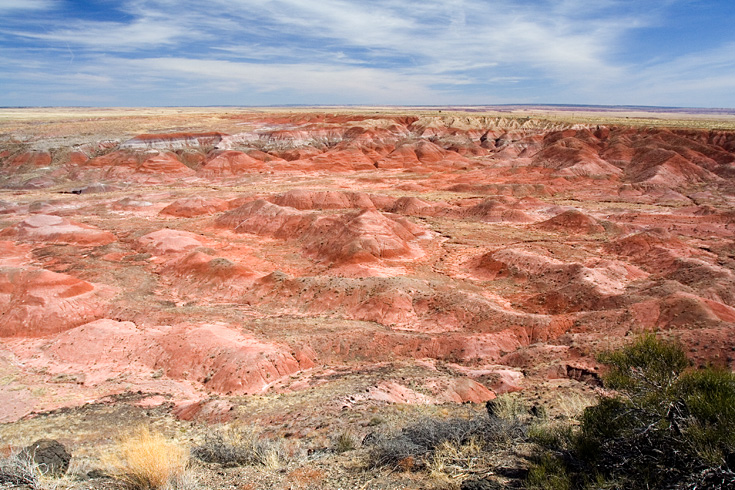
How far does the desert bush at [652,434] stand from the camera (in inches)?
204

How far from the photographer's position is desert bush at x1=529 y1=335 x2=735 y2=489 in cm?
519

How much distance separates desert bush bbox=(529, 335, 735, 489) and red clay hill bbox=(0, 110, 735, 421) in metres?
5.87

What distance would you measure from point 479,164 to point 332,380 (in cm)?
6881

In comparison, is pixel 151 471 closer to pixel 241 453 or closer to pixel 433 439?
pixel 241 453

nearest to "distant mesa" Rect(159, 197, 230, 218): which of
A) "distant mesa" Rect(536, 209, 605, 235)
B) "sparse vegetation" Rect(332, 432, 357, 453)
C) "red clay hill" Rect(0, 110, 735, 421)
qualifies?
"red clay hill" Rect(0, 110, 735, 421)

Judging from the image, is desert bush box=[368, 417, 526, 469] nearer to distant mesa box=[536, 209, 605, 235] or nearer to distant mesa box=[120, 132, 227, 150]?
distant mesa box=[536, 209, 605, 235]

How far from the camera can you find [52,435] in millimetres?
12508

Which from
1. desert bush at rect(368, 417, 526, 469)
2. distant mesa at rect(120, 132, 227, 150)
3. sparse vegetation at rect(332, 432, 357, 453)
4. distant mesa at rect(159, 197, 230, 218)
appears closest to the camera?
desert bush at rect(368, 417, 526, 469)

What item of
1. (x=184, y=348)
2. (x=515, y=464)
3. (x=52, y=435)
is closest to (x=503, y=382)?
(x=515, y=464)

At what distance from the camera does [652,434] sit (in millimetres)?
5938

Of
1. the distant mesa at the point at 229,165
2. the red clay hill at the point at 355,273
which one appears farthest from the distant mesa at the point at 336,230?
the distant mesa at the point at 229,165

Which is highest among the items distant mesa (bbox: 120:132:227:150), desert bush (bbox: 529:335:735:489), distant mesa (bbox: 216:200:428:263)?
distant mesa (bbox: 120:132:227:150)

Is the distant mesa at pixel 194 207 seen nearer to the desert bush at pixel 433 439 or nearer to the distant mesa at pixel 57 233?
the distant mesa at pixel 57 233

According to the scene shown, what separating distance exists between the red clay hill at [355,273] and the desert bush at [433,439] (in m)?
4.74
